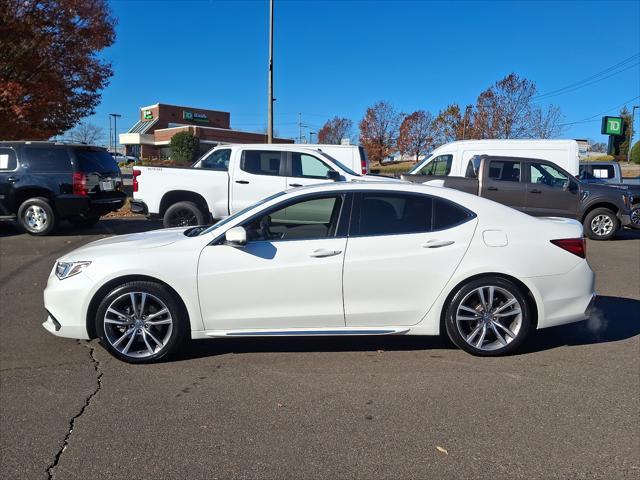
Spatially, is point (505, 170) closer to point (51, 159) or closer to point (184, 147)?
point (51, 159)

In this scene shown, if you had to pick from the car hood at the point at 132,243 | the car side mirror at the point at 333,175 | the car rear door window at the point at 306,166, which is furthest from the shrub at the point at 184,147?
the car hood at the point at 132,243

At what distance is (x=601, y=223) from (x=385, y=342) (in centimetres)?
933

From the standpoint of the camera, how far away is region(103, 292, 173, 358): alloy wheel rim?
4.17m

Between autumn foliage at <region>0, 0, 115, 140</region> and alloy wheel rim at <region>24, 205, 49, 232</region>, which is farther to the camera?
autumn foliage at <region>0, 0, 115, 140</region>

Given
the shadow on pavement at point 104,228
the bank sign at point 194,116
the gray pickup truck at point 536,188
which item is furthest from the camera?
the bank sign at point 194,116

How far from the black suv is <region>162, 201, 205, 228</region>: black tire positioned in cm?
190

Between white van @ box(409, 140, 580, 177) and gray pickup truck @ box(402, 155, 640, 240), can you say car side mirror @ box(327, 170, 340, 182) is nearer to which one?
gray pickup truck @ box(402, 155, 640, 240)

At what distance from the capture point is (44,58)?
14766mm

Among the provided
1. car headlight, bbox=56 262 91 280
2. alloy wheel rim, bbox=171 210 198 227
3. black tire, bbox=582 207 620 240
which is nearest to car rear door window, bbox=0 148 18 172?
alloy wheel rim, bbox=171 210 198 227

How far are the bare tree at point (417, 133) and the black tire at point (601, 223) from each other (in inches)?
1406

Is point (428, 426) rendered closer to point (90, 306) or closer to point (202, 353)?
point (202, 353)

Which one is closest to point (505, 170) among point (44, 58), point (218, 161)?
point (218, 161)

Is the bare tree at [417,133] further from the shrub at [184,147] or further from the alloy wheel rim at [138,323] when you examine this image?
the alloy wheel rim at [138,323]

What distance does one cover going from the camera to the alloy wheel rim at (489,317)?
14.1 feet
